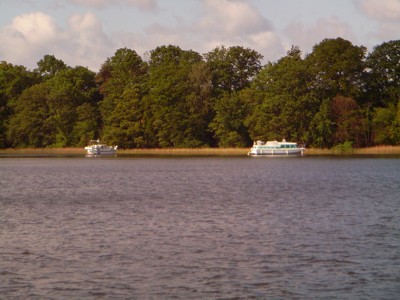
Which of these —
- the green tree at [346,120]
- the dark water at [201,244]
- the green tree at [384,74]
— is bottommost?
the dark water at [201,244]

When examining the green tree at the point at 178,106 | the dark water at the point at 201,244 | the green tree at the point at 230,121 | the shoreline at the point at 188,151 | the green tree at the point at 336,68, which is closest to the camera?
the dark water at the point at 201,244

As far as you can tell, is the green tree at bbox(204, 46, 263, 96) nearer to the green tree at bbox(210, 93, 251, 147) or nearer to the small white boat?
the green tree at bbox(210, 93, 251, 147)

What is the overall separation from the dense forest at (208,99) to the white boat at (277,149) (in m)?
2.33

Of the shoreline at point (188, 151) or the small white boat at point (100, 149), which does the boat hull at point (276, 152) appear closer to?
the shoreline at point (188, 151)

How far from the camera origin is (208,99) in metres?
135

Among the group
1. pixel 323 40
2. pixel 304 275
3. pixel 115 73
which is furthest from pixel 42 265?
pixel 115 73

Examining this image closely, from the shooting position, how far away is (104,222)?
32812mm

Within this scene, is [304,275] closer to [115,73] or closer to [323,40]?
[323,40]

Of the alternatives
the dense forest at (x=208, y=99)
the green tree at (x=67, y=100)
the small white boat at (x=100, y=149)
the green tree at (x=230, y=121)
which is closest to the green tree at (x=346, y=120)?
the dense forest at (x=208, y=99)

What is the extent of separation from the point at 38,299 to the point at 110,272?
3523 mm

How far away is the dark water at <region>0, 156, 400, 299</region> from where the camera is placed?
64.0ft

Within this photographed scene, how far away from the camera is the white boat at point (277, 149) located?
119312 millimetres

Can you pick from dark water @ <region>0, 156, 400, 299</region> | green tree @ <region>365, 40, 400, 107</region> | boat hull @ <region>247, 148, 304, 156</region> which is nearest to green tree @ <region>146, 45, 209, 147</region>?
boat hull @ <region>247, 148, 304, 156</region>

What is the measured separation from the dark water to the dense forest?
228 feet
